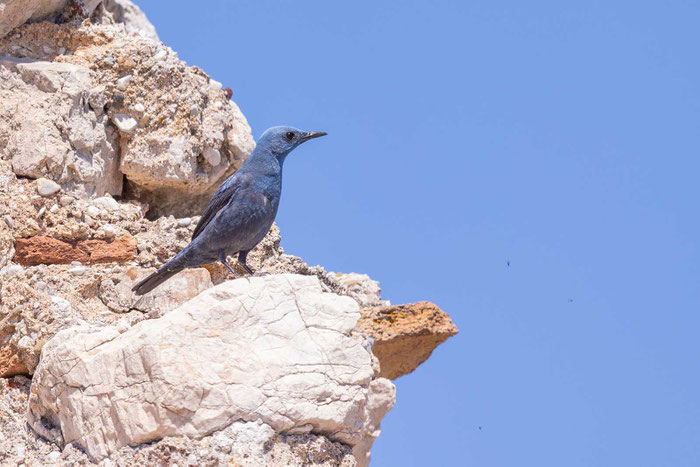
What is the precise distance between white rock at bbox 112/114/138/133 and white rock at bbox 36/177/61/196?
2.15ft

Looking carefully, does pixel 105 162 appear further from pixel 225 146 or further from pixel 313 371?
pixel 313 371

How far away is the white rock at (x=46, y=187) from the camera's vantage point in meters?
5.17

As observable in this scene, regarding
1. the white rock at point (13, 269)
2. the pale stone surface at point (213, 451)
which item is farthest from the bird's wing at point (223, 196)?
the pale stone surface at point (213, 451)

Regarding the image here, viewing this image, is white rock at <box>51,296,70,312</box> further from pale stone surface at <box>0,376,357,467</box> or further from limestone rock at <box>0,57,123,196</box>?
limestone rock at <box>0,57,123,196</box>

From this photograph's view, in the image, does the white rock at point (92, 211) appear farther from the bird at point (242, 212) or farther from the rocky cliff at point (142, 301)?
the bird at point (242, 212)

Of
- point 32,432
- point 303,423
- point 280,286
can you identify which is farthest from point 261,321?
point 32,432

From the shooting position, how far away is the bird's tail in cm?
496

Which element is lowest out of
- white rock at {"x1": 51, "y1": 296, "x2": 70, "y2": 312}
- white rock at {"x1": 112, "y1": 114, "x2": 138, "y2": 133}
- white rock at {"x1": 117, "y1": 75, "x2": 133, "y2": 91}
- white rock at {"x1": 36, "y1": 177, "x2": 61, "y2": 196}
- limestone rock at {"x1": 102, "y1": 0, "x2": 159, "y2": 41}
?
white rock at {"x1": 51, "y1": 296, "x2": 70, "y2": 312}

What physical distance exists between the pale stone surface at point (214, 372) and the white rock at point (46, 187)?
1.03 m

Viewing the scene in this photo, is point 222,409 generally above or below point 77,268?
below

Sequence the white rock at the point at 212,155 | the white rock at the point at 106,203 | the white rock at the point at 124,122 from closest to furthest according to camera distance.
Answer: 1. the white rock at the point at 106,203
2. the white rock at the point at 124,122
3. the white rock at the point at 212,155

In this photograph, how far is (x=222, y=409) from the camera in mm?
4027

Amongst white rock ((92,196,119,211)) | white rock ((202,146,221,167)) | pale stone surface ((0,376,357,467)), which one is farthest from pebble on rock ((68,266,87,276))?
white rock ((202,146,221,167))

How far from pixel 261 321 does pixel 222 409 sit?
0.47 m
